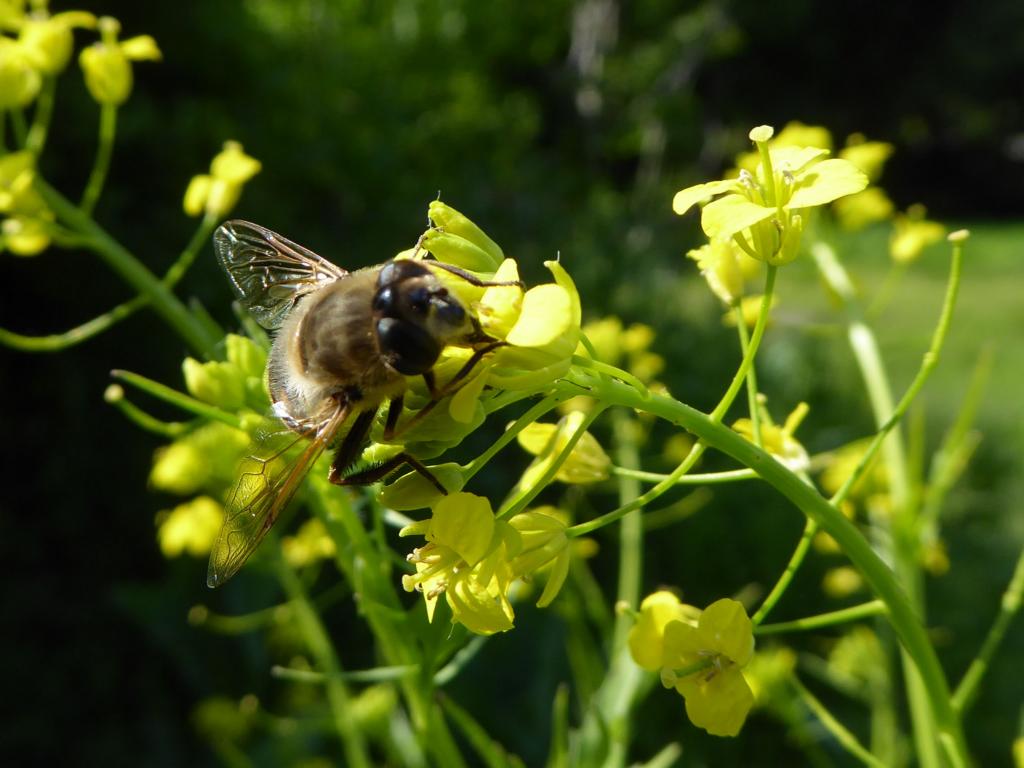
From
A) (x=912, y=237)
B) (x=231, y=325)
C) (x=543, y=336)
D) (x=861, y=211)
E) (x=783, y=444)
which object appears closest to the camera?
(x=543, y=336)

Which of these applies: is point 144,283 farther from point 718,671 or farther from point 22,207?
point 718,671

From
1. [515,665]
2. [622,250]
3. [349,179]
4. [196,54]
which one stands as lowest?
[515,665]

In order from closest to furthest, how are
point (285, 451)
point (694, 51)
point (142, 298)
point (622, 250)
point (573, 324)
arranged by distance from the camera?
point (573, 324) < point (285, 451) < point (142, 298) < point (622, 250) < point (694, 51)

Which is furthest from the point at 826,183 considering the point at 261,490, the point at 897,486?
the point at 897,486

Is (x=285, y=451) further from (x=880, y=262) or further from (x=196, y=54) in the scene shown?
(x=880, y=262)

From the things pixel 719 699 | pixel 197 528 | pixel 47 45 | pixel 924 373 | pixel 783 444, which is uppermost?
pixel 47 45

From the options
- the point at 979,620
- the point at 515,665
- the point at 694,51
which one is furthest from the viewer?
the point at 694,51

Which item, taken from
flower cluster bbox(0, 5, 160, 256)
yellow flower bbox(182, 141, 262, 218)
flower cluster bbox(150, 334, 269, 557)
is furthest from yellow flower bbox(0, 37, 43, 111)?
flower cluster bbox(150, 334, 269, 557)

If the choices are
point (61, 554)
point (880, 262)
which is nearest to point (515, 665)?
point (61, 554)
